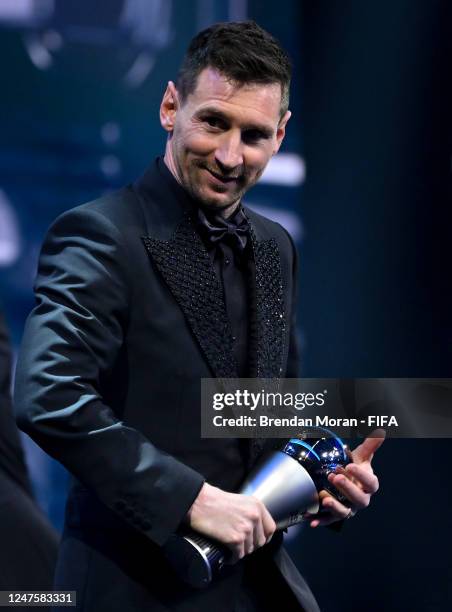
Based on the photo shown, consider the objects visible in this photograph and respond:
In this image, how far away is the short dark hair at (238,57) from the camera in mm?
1484

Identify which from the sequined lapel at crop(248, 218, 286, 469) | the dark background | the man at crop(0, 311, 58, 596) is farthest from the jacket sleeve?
the dark background

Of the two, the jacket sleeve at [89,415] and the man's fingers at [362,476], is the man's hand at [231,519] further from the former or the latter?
the man's fingers at [362,476]

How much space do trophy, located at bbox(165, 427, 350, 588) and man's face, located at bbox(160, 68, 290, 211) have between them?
1.34 ft

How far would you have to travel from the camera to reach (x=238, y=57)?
1483 millimetres

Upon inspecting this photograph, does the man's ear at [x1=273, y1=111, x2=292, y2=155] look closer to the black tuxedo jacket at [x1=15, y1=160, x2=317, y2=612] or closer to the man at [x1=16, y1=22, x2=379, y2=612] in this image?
the man at [x1=16, y1=22, x2=379, y2=612]

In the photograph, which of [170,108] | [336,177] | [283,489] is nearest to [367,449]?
[283,489]

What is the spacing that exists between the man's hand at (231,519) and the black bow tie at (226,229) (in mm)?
431

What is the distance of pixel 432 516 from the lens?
265cm

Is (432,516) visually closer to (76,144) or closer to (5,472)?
(5,472)

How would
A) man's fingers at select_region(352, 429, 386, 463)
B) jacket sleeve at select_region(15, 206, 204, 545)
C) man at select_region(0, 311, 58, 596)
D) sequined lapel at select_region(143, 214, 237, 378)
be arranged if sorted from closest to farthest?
jacket sleeve at select_region(15, 206, 204, 545) < sequined lapel at select_region(143, 214, 237, 378) < man's fingers at select_region(352, 429, 386, 463) < man at select_region(0, 311, 58, 596)

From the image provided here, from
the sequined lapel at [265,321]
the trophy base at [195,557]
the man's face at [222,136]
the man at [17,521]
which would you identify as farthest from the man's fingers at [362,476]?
the man at [17,521]

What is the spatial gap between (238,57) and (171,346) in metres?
0.46

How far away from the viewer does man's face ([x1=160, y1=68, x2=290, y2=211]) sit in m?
1.49

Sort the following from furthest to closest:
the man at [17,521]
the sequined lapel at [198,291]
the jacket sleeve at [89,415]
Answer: the man at [17,521] < the sequined lapel at [198,291] < the jacket sleeve at [89,415]
